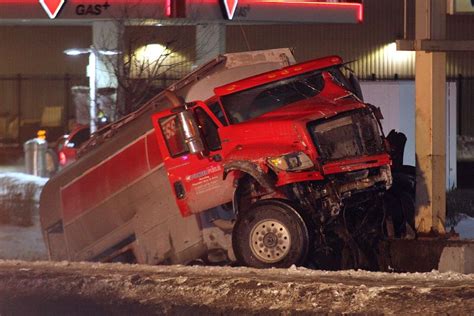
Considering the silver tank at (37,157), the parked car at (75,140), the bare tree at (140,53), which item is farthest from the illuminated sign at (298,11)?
the silver tank at (37,157)

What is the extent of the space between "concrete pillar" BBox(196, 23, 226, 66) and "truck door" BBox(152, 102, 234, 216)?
11225 millimetres

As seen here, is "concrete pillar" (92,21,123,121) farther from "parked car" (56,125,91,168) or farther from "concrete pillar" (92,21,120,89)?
"parked car" (56,125,91,168)

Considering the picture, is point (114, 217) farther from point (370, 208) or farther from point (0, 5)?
point (0, 5)

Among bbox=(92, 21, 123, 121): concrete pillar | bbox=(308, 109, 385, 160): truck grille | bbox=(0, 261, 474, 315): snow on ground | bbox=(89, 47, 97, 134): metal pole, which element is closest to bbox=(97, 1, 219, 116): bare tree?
bbox=(92, 21, 123, 121): concrete pillar

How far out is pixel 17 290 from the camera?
9047 mm

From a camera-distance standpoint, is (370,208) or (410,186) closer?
(370,208)

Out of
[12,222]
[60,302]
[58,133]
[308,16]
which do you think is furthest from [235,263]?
[58,133]

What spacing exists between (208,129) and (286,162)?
1245mm

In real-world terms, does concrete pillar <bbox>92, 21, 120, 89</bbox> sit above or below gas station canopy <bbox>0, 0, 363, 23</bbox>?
below

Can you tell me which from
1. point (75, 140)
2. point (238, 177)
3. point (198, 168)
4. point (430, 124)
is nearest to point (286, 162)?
point (238, 177)

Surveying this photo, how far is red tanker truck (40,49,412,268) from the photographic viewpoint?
1012 centimetres

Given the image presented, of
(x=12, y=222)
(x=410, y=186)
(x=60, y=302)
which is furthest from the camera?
(x=12, y=222)

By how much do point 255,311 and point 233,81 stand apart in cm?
433

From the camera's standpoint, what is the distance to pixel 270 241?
10.3 metres
